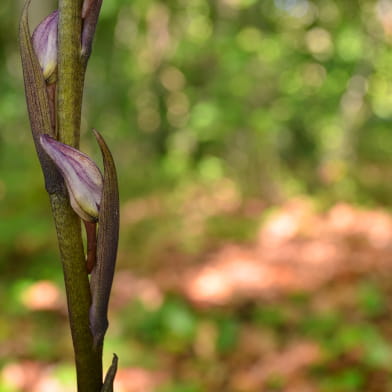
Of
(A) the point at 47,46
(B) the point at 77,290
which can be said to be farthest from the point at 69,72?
(B) the point at 77,290

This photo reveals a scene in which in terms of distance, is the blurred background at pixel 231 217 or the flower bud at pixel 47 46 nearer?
the flower bud at pixel 47 46

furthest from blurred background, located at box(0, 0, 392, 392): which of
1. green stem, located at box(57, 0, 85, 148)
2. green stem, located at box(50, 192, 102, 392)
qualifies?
green stem, located at box(57, 0, 85, 148)

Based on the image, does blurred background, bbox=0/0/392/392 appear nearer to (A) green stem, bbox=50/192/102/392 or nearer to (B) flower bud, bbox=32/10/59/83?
(A) green stem, bbox=50/192/102/392

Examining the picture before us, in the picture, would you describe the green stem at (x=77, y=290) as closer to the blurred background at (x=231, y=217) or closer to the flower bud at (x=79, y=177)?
the flower bud at (x=79, y=177)

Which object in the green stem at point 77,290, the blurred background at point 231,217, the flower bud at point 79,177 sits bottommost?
the green stem at point 77,290

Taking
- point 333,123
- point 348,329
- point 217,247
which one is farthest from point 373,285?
point 333,123

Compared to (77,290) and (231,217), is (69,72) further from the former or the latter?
(231,217)

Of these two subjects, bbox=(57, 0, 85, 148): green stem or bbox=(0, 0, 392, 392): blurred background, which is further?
bbox=(0, 0, 392, 392): blurred background

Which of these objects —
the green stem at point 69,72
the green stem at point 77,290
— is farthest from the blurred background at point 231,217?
the green stem at point 69,72
